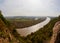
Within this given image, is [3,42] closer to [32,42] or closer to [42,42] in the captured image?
[42,42]

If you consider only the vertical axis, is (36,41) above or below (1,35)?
below

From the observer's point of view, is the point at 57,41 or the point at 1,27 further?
the point at 1,27

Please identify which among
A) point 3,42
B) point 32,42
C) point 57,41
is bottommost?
point 32,42

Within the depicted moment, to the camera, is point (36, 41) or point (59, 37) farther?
point (36, 41)

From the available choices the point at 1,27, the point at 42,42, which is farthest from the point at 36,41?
the point at 1,27

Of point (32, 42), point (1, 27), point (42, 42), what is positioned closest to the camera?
point (1, 27)

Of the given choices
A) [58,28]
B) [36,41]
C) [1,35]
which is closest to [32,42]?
[36,41]

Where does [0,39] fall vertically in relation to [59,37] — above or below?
below

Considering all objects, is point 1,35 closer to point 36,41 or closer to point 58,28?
point 58,28

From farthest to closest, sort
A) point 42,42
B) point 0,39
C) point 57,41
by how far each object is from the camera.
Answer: point 42,42
point 0,39
point 57,41
